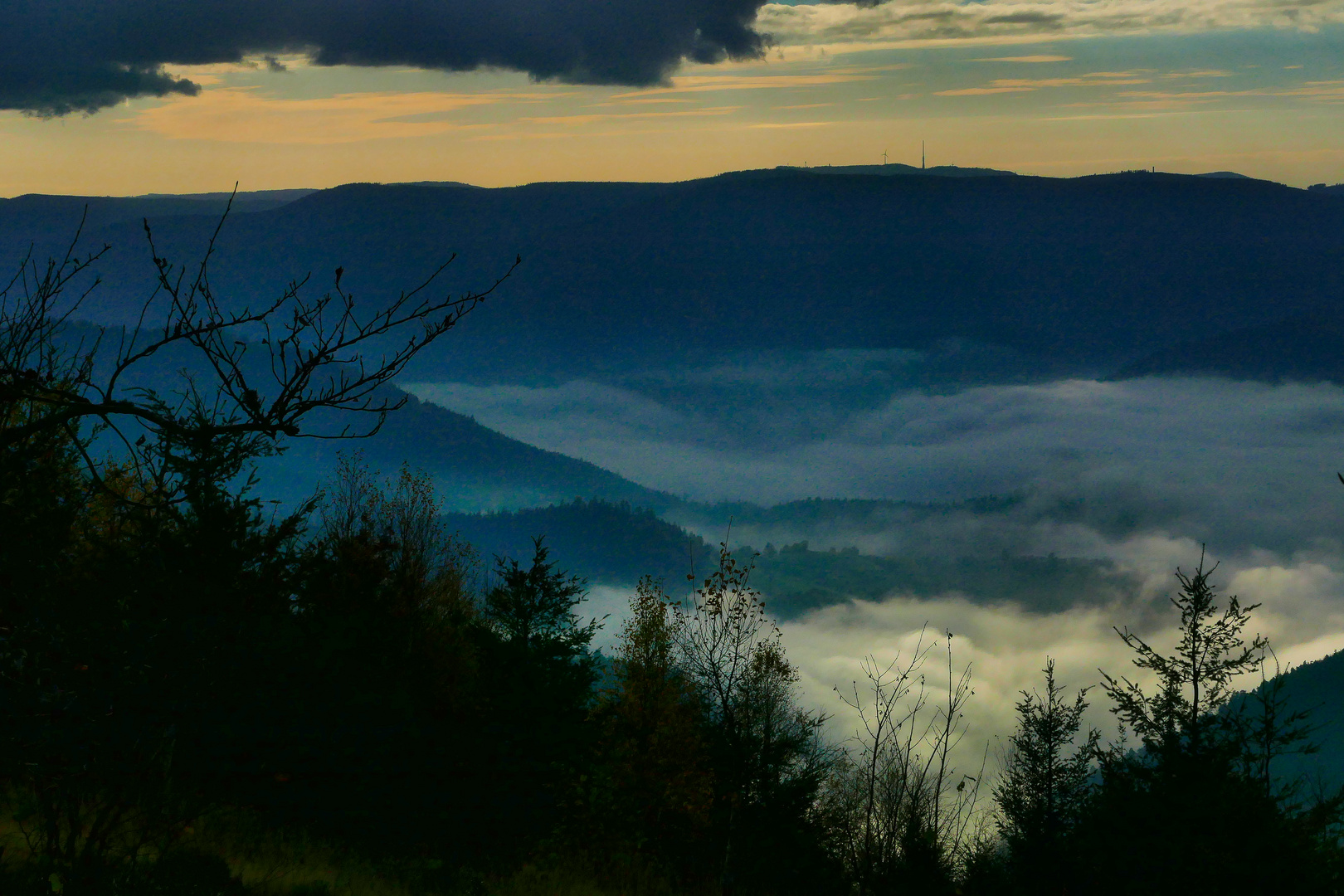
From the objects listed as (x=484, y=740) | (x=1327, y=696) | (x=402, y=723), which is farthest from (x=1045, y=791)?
(x=1327, y=696)

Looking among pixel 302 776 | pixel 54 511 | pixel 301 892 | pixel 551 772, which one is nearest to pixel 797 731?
pixel 551 772

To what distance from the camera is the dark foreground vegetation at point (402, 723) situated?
825cm

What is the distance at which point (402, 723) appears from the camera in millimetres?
28234

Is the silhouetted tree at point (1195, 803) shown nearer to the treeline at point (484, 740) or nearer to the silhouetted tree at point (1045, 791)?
the treeline at point (484, 740)

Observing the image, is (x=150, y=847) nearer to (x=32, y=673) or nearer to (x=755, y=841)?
(x=32, y=673)

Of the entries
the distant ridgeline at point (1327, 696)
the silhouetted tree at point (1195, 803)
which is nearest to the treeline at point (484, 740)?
the silhouetted tree at point (1195, 803)

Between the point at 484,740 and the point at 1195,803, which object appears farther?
the point at 484,740

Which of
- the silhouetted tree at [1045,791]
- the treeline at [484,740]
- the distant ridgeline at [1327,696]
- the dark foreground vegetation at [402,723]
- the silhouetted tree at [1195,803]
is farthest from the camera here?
the distant ridgeline at [1327,696]

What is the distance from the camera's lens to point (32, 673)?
28.6 ft

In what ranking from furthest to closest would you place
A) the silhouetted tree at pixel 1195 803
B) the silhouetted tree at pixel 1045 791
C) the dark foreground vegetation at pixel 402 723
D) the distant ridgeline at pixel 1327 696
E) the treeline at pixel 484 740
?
the distant ridgeline at pixel 1327 696 < the silhouetted tree at pixel 1045 791 < the silhouetted tree at pixel 1195 803 < the treeline at pixel 484 740 < the dark foreground vegetation at pixel 402 723

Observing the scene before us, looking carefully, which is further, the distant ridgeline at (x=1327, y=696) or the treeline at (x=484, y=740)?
the distant ridgeline at (x=1327, y=696)

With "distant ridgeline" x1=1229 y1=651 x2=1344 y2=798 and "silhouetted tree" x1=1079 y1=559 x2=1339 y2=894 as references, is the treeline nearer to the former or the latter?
"silhouetted tree" x1=1079 y1=559 x2=1339 y2=894

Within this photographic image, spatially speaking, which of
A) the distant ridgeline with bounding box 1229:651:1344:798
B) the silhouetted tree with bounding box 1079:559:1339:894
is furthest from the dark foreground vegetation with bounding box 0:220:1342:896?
the distant ridgeline with bounding box 1229:651:1344:798

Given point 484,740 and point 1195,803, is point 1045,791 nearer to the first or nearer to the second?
point 1195,803
